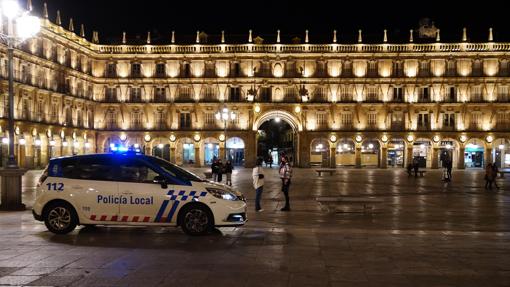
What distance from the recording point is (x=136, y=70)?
6706 centimetres

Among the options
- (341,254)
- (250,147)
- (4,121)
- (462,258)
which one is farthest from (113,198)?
(250,147)

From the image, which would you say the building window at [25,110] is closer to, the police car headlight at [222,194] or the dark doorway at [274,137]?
the dark doorway at [274,137]

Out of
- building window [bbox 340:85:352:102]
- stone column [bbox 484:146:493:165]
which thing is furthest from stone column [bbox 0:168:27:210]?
stone column [bbox 484:146:493:165]

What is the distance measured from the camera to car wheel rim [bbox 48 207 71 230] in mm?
12148

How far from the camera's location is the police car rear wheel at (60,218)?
39.8 ft

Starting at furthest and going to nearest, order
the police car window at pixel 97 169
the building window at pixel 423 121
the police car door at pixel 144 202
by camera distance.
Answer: the building window at pixel 423 121 < the police car window at pixel 97 169 < the police car door at pixel 144 202

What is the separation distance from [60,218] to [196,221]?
2918 millimetres

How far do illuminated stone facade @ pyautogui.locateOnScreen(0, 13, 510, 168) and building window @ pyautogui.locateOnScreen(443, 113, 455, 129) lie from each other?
11cm

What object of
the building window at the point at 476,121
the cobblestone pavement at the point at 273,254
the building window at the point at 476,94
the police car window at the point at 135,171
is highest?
the building window at the point at 476,94

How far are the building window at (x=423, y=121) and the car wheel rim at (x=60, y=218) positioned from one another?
58.0 metres

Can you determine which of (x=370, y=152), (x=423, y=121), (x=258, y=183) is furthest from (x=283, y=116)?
(x=258, y=183)

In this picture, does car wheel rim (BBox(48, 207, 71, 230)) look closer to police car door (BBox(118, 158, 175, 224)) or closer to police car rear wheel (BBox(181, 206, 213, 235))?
police car door (BBox(118, 158, 175, 224))

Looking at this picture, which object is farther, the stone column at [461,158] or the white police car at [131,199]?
the stone column at [461,158]

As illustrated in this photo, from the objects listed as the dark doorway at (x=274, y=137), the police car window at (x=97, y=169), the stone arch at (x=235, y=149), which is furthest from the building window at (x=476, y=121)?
the police car window at (x=97, y=169)
